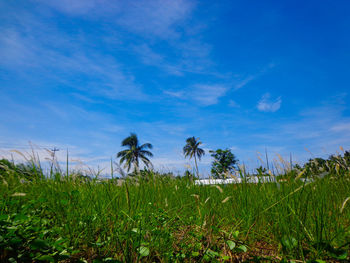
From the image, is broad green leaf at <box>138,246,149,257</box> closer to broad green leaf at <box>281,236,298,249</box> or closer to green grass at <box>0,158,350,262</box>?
green grass at <box>0,158,350,262</box>

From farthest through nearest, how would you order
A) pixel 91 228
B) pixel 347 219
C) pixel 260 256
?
pixel 347 219, pixel 91 228, pixel 260 256

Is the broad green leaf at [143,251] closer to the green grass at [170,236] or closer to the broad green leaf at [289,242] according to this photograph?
the green grass at [170,236]

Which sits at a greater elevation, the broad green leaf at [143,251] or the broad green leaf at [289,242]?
the broad green leaf at [143,251]

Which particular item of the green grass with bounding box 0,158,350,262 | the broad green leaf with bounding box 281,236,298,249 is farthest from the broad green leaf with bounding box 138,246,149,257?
the broad green leaf with bounding box 281,236,298,249

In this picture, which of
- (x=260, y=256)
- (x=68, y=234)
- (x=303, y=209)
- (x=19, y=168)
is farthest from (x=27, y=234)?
(x=303, y=209)

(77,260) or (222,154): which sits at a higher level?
(222,154)

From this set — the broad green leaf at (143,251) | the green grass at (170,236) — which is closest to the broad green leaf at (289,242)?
the green grass at (170,236)

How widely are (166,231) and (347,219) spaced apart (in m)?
2.62

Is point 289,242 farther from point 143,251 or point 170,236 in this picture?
point 143,251

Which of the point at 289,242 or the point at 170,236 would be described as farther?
the point at 170,236

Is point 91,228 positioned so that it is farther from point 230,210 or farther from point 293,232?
point 293,232

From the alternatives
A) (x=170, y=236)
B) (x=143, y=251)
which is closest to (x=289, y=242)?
(x=170, y=236)

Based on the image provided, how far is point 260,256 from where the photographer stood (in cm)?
232

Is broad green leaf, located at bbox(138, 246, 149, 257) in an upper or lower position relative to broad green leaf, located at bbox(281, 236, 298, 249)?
upper
